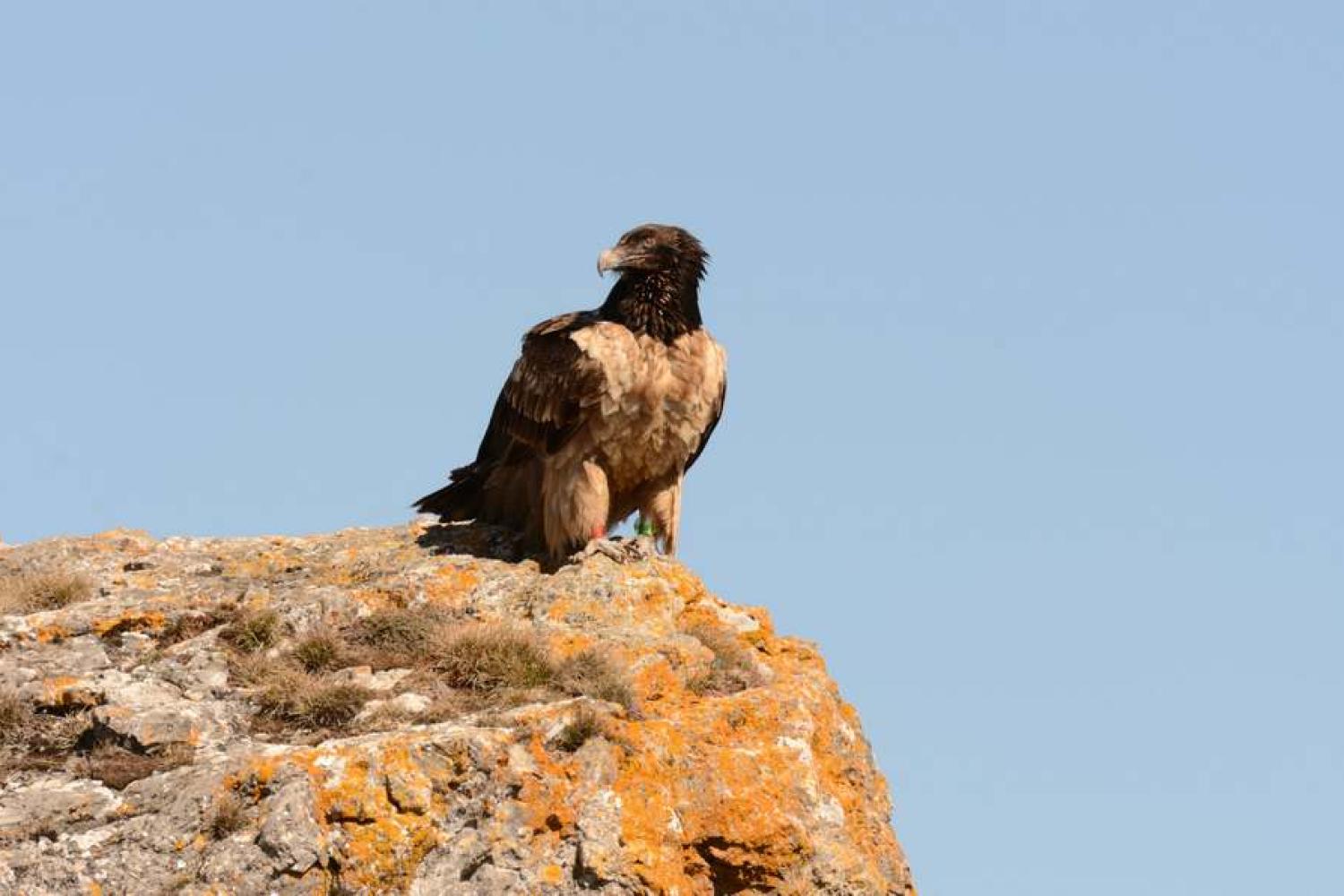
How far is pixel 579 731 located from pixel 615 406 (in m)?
4.55

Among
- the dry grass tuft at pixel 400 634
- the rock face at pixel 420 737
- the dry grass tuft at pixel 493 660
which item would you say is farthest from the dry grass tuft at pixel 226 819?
the dry grass tuft at pixel 400 634

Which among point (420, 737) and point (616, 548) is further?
point (616, 548)

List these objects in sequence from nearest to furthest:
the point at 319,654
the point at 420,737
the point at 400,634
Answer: the point at 420,737 → the point at 319,654 → the point at 400,634

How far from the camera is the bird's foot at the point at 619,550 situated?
14164 millimetres

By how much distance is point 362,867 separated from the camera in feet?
33.1

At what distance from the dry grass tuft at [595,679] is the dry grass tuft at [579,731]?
52 cm

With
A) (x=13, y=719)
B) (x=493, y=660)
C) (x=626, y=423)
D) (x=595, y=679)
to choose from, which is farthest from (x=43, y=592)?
(x=626, y=423)

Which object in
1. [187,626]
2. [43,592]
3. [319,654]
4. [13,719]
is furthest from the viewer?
[43,592]

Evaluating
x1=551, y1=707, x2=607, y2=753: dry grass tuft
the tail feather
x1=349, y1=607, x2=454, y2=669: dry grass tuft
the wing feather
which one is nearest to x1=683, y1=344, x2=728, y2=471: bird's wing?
the wing feather

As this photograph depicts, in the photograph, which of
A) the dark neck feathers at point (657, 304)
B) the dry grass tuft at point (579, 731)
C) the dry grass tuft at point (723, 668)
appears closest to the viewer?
the dry grass tuft at point (579, 731)

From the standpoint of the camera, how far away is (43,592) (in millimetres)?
13641

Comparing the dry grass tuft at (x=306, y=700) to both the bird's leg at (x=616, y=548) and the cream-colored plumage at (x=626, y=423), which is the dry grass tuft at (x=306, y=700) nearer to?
the bird's leg at (x=616, y=548)

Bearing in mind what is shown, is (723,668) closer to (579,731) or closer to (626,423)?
(579,731)

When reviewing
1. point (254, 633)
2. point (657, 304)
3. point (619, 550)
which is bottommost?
point (254, 633)
